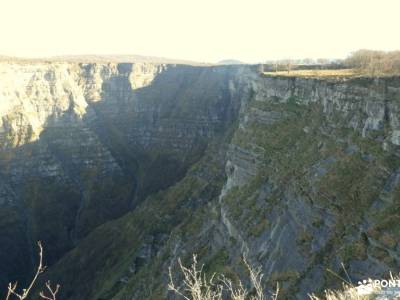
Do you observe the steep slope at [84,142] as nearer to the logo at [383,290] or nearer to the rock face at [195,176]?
the rock face at [195,176]

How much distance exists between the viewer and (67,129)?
178500mm

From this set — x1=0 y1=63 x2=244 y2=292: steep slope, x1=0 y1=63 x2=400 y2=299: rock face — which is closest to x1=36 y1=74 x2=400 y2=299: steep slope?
x1=0 y1=63 x2=400 y2=299: rock face

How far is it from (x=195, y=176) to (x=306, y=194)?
233 ft

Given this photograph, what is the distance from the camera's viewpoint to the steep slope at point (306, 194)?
3059 cm

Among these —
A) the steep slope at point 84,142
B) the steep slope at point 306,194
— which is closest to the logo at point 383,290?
the steep slope at point 306,194

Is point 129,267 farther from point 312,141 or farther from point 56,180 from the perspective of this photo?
point 56,180

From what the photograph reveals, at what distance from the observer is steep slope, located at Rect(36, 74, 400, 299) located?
3059 centimetres

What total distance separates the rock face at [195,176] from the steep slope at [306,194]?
0.14m

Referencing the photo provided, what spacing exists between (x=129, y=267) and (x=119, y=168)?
306 feet

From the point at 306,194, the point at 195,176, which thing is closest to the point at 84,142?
the point at 195,176

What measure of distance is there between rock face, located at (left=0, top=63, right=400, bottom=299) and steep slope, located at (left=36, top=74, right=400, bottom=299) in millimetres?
142

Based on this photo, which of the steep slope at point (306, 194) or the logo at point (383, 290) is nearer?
the logo at point (383, 290)

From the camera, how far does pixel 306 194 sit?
38.7 meters

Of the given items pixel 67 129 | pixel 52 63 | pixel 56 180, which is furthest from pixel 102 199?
pixel 52 63
